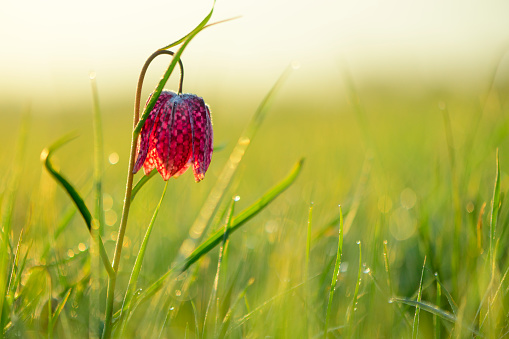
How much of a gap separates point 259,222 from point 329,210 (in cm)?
30

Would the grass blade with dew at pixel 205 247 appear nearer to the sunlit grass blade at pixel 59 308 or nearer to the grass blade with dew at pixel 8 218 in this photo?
the sunlit grass blade at pixel 59 308

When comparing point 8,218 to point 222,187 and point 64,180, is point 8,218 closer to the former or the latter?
point 64,180

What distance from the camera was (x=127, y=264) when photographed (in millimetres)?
1485

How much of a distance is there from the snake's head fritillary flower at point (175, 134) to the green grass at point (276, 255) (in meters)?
0.10

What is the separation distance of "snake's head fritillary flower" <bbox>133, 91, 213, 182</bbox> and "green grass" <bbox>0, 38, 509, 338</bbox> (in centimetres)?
10

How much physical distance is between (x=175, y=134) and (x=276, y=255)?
0.48 m

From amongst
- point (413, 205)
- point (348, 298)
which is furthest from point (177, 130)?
point (413, 205)

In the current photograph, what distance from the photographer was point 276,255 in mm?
1475

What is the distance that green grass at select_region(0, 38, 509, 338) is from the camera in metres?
1.06

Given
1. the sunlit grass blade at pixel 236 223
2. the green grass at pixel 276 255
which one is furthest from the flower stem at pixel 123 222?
the sunlit grass blade at pixel 236 223

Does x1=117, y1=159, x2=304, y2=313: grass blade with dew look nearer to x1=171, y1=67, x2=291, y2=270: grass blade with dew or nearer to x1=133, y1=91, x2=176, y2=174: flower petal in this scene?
x1=171, y1=67, x2=291, y2=270: grass blade with dew

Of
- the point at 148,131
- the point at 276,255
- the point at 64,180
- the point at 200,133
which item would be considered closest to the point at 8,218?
the point at 64,180

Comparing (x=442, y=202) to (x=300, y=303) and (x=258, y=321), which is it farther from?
(x=258, y=321)

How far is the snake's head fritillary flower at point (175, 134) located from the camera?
1.23m
